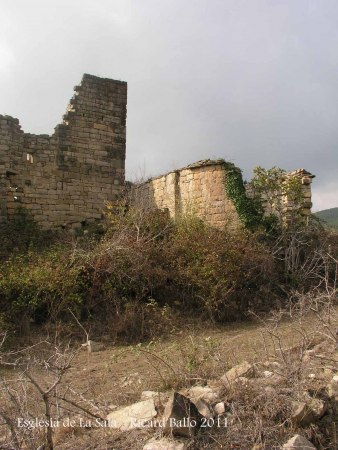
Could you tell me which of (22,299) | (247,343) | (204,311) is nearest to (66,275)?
(22,299)

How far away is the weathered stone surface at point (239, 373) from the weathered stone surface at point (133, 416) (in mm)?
797

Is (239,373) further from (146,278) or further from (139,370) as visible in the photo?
(146,278)

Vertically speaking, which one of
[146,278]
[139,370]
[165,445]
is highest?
[146,278]

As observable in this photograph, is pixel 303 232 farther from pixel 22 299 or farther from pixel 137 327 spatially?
pixel 22 299

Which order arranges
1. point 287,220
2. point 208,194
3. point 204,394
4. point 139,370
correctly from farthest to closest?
point 208,194 < point 287,220 < point 139,370 < point 204,394

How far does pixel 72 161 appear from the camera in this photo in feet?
38.3

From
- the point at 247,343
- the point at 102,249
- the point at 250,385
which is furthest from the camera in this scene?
the point at 102,249

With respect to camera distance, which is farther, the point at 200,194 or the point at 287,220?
the point at 200,194

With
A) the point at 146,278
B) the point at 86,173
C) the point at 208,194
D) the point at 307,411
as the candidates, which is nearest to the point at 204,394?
the point at 307,411

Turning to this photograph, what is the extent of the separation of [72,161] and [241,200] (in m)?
4.67

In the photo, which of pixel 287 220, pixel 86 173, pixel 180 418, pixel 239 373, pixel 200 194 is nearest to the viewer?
pixel 180 418

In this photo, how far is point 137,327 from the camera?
787 centimetres

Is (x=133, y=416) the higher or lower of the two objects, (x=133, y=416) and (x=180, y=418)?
the lower

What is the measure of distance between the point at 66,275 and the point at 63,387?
10.3 feet
